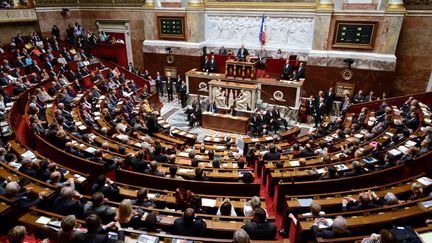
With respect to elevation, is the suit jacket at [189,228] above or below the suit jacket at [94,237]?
below

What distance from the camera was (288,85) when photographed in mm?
13953

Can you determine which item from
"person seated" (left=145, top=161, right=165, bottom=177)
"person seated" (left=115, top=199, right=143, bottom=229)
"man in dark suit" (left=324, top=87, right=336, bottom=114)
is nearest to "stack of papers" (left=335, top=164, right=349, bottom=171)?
"person seated" (left=145, top=161, right=165, bottom=177)

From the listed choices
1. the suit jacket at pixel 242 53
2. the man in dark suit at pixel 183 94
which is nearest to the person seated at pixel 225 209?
the man in dark suit at pixel 183 94

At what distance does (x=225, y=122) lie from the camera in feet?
41.4

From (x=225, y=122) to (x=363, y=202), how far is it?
26.4ft

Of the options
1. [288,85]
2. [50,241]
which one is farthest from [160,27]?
[50,241]

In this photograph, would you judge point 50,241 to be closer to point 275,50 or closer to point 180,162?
point 180,162

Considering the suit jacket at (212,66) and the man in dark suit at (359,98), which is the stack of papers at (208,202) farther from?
the suit jacket at (212,66)

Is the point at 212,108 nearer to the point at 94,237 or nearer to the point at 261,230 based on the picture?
the point at 261,230

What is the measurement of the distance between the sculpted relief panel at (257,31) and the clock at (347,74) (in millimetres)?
2239

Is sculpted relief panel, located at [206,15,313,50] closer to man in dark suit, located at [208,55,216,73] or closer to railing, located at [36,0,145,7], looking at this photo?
man in dark suit, located at [208,55,216,73]

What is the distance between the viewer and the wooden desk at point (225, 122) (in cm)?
1234


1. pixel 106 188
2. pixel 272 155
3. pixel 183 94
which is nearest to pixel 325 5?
pixel 183 94

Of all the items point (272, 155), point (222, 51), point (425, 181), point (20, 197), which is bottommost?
point (272, 155)
